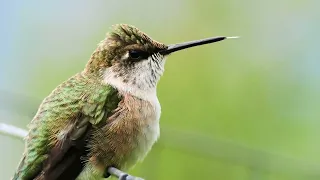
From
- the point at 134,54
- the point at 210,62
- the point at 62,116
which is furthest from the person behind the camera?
the point at 210,62

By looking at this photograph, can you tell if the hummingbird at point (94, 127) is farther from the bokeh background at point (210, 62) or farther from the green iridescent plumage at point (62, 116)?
the bokeh background at point (210, 62)

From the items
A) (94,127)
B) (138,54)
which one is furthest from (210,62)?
(94,127)

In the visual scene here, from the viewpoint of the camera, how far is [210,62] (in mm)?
4316

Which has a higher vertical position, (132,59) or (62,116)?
(132,59)

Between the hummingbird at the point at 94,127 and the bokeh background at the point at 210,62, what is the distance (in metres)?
1.15

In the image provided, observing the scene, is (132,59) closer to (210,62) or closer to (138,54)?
(138,54)

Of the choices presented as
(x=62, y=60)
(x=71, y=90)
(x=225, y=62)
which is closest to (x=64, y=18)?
(x=62, y=60)

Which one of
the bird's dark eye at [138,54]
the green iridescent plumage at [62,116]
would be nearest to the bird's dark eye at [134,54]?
the bird's dark eye at [138,54]

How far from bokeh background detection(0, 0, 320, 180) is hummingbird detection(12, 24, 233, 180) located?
115cm

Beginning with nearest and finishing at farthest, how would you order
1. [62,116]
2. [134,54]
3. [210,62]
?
[62,116]
[134,54]
[210,62]

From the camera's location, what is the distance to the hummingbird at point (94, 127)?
1.80 metres

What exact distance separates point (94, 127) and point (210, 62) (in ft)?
8.35

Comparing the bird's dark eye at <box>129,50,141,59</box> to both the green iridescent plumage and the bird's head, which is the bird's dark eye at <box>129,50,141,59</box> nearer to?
the bird's head

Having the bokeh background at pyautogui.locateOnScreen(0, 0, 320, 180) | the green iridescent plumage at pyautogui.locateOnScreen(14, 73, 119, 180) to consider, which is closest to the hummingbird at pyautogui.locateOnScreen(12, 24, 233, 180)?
the green iridescent plumage at pyautogui.locateOnScreen(14, 73, 119, 180)
